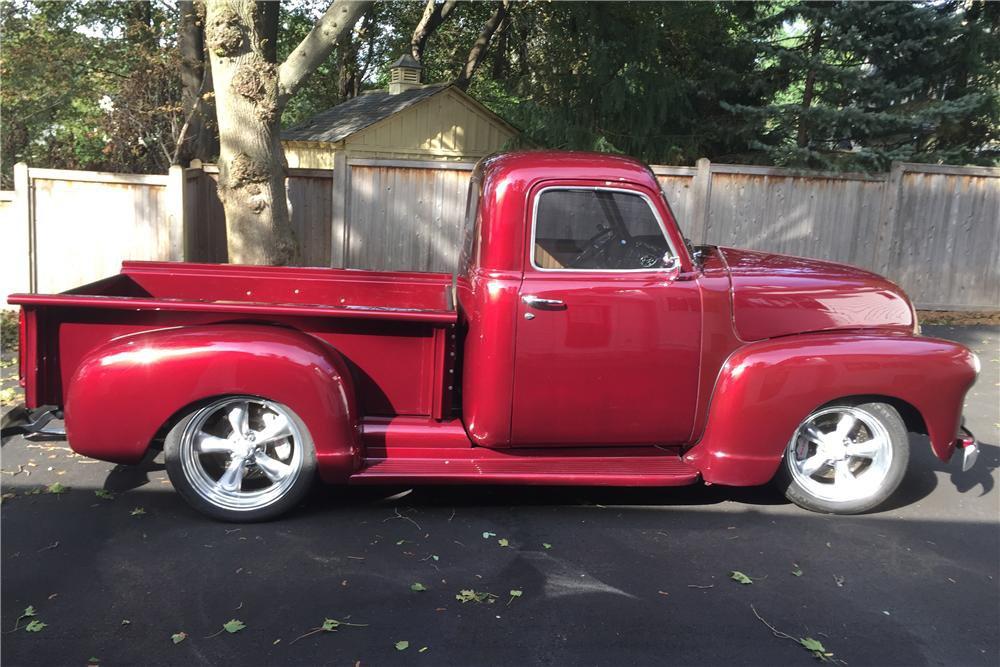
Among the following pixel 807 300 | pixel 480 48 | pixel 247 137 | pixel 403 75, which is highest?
pixel 480 48

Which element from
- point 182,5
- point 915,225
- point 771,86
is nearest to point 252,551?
point 915,225

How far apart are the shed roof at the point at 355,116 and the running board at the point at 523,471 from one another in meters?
12.0

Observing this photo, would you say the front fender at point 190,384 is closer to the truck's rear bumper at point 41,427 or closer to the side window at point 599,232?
the truck's rear bumper at point 41,427

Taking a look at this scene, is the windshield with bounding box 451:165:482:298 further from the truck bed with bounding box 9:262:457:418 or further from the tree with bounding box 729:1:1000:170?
the tree with bounding box 729:1:1000:170

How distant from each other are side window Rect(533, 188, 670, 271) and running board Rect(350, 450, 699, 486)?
107 cm

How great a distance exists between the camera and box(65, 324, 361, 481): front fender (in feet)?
13.6

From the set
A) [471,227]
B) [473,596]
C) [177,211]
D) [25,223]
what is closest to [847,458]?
[473,596]

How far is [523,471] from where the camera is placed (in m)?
4.47

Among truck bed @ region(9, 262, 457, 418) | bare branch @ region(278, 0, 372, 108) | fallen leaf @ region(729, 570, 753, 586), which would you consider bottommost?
fallen leaf @ region(729, 570, 753, 586)

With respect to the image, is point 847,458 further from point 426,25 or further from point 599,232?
point 426,25

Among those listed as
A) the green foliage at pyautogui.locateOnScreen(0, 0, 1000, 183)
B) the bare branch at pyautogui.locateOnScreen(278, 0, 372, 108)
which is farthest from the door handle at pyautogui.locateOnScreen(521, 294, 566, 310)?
the green foliage at pyautogui.locateOnScreen(0, 0, 1000, 183)

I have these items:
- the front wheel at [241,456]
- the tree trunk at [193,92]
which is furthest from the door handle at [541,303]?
the tree trunk at [193,92]

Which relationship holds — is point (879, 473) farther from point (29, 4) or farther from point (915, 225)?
point (29, 4)

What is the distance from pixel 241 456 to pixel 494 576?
1.48 metres
